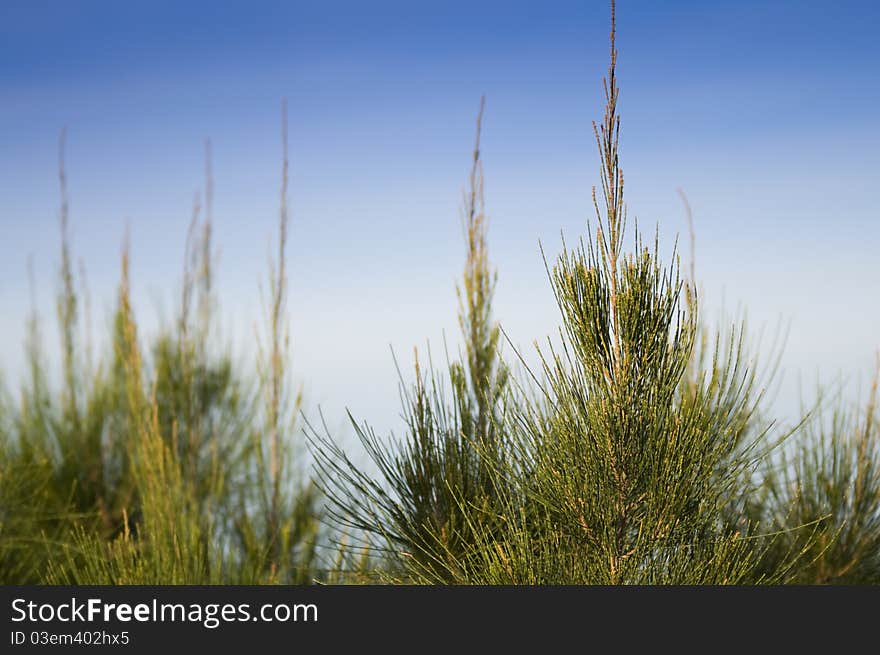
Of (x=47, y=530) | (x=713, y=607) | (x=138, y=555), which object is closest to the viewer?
(x=713, y=607)

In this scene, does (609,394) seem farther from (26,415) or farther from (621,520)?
(26,415)

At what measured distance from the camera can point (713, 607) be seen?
183 cm

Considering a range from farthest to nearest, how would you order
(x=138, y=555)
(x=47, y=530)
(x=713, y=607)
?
(x=47, y=530), (x=138, y=555), (x=713, y=607)

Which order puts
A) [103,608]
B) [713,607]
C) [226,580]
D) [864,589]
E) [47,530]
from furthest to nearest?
[47,530] → [226,580] → [103,608] → [864,589] → [713,607]

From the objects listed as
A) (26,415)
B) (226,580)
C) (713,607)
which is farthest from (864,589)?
(26,415)

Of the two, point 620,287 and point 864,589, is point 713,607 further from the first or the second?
point 620,287

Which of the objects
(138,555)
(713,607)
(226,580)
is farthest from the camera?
(226,580)

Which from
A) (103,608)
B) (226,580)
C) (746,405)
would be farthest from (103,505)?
(746,405)

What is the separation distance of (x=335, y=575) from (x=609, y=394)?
1645 millimetres

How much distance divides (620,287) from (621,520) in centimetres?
55

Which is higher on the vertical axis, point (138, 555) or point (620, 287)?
point (620, 287)

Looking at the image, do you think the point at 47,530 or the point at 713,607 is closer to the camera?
the point at 713,607

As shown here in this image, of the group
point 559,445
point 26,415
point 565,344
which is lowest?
point 559,445

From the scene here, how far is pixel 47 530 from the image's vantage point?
459 cm
